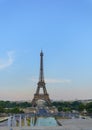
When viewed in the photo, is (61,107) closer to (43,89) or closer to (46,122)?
(43,89)

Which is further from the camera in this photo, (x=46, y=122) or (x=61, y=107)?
(x=61, y=107)

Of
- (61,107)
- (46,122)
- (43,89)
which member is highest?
(43,89)

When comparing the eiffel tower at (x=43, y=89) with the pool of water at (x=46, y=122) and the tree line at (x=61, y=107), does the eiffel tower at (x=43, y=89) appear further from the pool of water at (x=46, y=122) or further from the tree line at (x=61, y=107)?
the pool of water at (x=46, y=122)

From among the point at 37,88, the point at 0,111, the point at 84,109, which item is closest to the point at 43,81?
the point at 37,88

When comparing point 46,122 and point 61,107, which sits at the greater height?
point 61,107

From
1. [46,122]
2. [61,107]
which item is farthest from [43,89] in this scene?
[46,122]

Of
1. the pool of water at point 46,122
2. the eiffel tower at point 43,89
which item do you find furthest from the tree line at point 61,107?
the pool of water at point 46,122

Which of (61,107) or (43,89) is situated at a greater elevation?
(43,89)

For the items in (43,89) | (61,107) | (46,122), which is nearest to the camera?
(46,122)

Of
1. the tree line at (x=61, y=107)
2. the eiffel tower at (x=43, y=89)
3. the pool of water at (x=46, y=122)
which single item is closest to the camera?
the pool of water at (x=46, y=122)

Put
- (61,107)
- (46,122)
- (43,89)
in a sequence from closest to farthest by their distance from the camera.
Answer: (46,122)
(43,89)
(61,107)

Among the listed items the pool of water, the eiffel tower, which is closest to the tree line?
the eiffel tower
